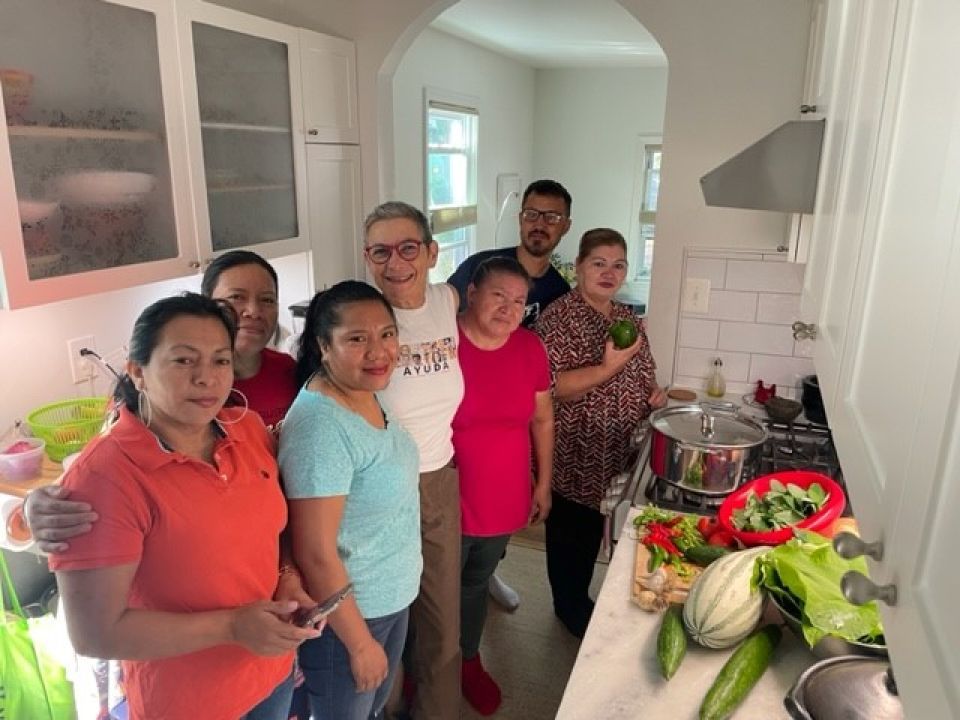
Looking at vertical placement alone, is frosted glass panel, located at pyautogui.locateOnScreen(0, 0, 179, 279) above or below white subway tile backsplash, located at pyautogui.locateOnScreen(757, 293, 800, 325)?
above

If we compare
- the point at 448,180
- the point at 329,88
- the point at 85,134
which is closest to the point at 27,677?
the point at 85,134

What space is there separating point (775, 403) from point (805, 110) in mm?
994

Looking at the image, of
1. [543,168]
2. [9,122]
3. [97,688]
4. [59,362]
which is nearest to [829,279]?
[9,122]

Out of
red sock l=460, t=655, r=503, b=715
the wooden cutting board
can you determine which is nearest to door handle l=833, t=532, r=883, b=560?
the wooden cutting board

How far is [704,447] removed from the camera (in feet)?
5.42

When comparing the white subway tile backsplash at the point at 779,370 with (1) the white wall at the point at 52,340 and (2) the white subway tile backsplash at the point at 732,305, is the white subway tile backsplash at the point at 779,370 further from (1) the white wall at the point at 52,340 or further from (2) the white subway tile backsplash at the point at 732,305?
(1) the white wall at the point at 52,340

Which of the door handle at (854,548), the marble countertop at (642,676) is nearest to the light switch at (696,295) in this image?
the marble countertop at (642,676)

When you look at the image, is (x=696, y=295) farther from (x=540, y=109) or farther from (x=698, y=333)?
(x=540, y=109)

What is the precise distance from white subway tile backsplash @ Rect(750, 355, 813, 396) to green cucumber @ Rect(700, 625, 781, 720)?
1.42 metres

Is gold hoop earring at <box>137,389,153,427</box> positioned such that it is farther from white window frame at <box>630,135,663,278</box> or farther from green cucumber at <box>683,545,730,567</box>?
white window frame at <box>630,135,663,278</box>

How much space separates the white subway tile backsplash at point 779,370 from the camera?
240cm

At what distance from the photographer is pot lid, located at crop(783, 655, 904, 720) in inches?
38.7

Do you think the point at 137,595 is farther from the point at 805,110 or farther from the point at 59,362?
the point at 805,110

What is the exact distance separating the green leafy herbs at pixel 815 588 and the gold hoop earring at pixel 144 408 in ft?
3.40
